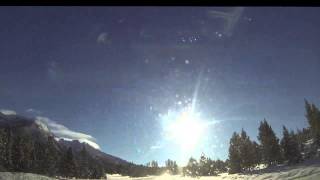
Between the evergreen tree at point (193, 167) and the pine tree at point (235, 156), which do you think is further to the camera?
the evergreen tree at point (193, 167)

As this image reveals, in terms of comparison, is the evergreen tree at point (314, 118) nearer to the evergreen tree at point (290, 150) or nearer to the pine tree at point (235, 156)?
the evergreen tree at point (290, 150)

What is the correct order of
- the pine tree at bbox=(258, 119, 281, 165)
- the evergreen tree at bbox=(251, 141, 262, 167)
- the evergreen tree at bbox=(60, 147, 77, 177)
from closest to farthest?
the pine tree at bbox=(258, 119, 281, 165), the evergreen tree at bbox=(251, 141, 262, 167), the evergreen tree at bbox=(60, 147, 77, 177)

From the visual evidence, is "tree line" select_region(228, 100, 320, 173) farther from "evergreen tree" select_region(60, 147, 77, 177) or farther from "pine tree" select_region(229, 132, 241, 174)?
"evergreen tree" select_region(60, 147, 77, 177)

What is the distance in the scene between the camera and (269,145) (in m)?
49.1

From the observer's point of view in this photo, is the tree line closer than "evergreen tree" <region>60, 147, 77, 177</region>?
Yes

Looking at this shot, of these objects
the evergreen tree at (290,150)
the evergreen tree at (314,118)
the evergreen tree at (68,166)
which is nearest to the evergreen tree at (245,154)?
the evergreen tree at (290,150)

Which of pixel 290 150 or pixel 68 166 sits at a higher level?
pixel 68 166

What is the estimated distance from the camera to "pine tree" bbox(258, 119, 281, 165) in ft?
160

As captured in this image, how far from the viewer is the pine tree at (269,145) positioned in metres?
48.8

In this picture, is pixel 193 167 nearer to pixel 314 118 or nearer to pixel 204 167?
pixel 204 167

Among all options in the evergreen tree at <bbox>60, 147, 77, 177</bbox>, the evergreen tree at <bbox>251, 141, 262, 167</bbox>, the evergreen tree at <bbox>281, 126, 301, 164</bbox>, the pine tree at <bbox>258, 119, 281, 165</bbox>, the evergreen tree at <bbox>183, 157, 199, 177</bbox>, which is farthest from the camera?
the evergreen tree at <bbox>60, 147, 77, 177</bbox>

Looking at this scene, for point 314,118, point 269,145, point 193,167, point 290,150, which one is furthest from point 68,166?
point 314,118

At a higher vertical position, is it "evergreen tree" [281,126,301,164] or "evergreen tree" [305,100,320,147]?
"evergreen tree" [305,100,320,147]

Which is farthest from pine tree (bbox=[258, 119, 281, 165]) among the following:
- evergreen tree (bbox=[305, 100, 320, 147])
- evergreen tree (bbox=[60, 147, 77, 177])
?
evergreen tree (bbox=[60, 147, 77, 177])
